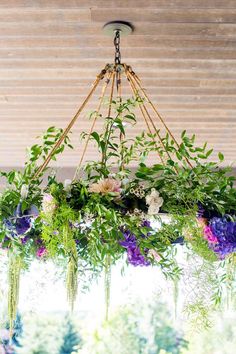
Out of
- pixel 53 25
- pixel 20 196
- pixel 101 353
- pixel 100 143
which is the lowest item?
pixel 101 353

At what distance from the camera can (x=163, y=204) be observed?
1561 millimetres

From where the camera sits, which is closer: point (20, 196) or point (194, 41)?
point (20, 196)

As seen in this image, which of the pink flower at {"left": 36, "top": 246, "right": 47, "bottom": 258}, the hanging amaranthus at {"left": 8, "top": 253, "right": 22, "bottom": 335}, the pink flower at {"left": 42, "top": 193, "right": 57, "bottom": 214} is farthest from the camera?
the pink flower at {"left": 36, "top": 246, "right": 47, "bottom": 258}

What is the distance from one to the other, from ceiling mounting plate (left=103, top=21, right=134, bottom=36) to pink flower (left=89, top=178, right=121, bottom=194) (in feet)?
2.81

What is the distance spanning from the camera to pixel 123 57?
2516 millimetres

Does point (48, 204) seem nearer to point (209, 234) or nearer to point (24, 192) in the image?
point (24, 192)

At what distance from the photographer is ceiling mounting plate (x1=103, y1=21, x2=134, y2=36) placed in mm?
2189

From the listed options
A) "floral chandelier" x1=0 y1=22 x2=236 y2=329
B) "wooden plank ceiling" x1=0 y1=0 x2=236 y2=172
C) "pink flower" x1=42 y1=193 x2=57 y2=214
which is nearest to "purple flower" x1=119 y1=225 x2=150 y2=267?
"floral chandelier" x1=0 y1=22 x2=236 y2=329

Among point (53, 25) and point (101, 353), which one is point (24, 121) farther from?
point (101, 353)

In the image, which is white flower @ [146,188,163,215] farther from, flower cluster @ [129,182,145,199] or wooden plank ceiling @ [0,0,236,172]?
wooden plank ceiling @ [0,0,236,172]

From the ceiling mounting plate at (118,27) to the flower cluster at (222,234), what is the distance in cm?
97

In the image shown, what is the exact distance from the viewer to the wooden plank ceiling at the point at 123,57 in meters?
2.13

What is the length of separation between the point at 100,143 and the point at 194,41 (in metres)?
0.89

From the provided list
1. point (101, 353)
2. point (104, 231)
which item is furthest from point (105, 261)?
point (101, 353)
